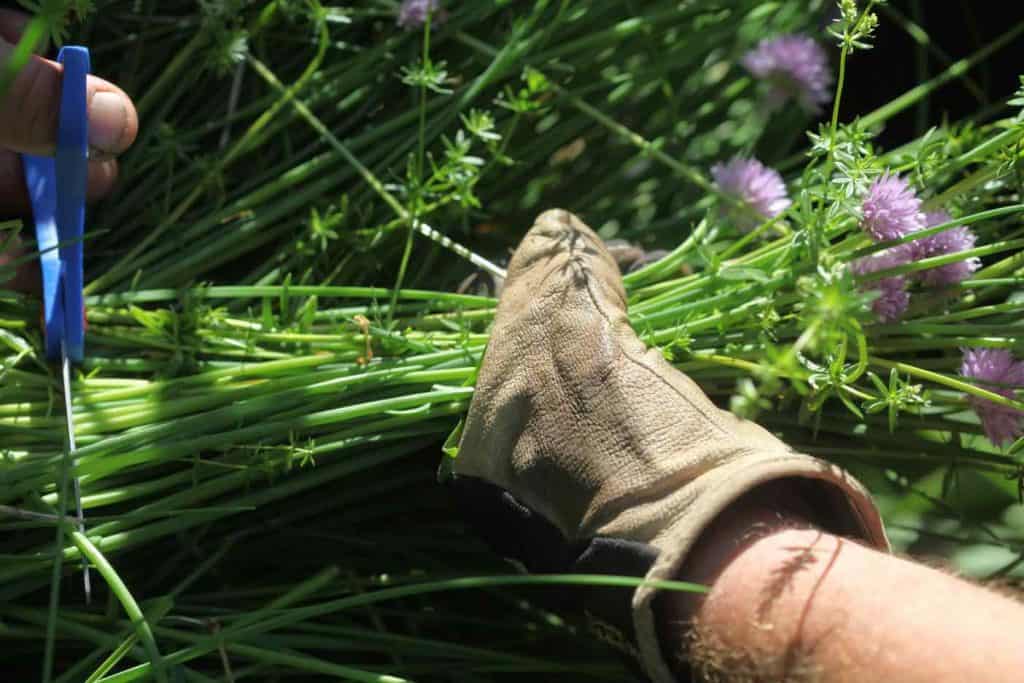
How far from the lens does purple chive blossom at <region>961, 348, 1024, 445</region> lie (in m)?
0.79

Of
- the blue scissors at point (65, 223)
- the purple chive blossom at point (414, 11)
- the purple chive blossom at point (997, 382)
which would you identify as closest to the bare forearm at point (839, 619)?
the purple chive blossom at point (997, 382)

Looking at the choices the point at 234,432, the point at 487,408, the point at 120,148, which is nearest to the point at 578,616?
the point at 487,408

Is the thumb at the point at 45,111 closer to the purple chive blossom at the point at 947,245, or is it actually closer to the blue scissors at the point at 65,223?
the blue scissors at the point at 65,223

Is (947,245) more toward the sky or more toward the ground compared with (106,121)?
more toward the ground

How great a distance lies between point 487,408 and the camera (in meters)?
0.81

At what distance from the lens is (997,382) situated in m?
0.78

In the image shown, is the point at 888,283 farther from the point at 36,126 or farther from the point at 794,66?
the point at 36,126

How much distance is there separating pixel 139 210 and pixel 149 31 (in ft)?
0.66

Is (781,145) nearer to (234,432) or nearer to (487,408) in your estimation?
(487,408)

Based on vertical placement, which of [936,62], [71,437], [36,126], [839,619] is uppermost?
[936,62]

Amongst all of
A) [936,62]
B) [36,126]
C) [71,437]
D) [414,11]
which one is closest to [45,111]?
[36,126]

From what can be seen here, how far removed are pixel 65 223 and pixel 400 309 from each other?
1.02 feet

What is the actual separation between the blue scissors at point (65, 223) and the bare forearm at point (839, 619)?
1.69 ft

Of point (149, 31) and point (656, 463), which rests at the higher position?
point (149, 31)
